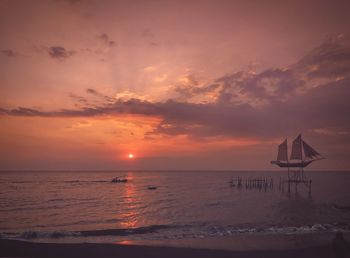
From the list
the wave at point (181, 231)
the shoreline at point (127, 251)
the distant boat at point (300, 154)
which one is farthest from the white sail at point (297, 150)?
the shoreline at point (127, 251)

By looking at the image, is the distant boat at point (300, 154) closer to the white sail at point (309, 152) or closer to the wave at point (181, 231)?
the white sail at point (309, 152)

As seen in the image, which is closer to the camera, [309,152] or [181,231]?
[181,231]

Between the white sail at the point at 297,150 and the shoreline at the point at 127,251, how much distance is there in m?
42.0

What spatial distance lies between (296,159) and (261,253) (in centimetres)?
4537

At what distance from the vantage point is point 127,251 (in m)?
16.1

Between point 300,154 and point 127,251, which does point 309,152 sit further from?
point 127,251

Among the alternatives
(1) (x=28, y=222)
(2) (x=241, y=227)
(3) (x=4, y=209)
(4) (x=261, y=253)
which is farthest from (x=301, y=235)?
(3) (x=4, y=209)

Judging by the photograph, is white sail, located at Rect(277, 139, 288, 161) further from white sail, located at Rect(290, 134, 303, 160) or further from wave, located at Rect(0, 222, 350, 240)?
wave, located at Rect(0, 222, 350, 240)

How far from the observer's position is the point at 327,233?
21.9 metres

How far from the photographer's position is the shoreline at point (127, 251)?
15422mm

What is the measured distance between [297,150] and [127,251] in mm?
49372

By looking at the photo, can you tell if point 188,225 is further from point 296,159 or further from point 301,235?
point 296,159

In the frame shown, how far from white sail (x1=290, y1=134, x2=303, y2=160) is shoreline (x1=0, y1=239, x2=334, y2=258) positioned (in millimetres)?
42009

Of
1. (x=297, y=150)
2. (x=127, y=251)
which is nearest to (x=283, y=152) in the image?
(x=297, y=150)
